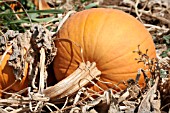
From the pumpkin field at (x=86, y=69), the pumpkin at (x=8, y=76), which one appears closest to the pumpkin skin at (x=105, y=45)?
the pumpkin field at (x=86, y=69)

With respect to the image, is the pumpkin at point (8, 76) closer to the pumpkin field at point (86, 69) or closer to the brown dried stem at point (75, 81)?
the pumpkin field at point (86, 69)

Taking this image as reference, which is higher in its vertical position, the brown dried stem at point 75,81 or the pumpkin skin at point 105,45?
the pumpkin skin at point 105,45

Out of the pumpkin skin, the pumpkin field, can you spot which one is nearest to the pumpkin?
the pumpkin field

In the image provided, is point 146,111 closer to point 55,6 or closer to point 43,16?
point 43,16

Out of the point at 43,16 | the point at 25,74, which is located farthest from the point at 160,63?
the point at 43,16

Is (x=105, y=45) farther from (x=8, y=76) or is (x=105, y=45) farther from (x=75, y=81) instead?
(x=8, y=76)

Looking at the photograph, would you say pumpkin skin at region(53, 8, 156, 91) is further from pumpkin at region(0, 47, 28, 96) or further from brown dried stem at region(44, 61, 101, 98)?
pumpkin at region(0, 47, 28, 96)

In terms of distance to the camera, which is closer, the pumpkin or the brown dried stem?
the brown dried stem

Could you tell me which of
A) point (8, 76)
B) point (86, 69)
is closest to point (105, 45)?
point (86, 69)
